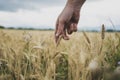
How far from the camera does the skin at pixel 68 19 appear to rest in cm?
97

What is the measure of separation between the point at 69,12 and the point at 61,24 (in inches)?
2.4

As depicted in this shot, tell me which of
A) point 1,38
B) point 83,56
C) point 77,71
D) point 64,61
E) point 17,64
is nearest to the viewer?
point 83,56

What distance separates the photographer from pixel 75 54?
40.3 inches

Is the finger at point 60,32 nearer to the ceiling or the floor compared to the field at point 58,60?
nearer to the ceiling

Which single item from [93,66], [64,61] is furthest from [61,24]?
[93,66]

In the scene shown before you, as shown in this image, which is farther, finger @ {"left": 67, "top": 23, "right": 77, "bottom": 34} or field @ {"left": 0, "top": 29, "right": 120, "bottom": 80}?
finger @ {"left": 67, "top": 23, "right": 77, "bottom": 34}

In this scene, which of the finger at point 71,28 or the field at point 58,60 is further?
the finger at point 71,28

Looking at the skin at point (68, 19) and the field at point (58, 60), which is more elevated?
the skin at point (68, 19)

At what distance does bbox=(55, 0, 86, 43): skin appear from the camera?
97cm

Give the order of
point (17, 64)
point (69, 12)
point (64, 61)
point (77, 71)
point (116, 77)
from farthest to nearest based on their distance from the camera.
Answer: point (64, 61), point (17, 64), point (69, 12), point (77, 71), point (116, 77)

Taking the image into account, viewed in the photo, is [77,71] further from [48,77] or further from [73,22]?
[73,22]

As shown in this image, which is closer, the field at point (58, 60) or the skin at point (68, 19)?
the field at point (58, 60)

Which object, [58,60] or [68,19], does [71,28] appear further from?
[58,60]

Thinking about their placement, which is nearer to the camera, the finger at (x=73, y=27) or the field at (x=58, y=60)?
the field at (x=58, y=60)
